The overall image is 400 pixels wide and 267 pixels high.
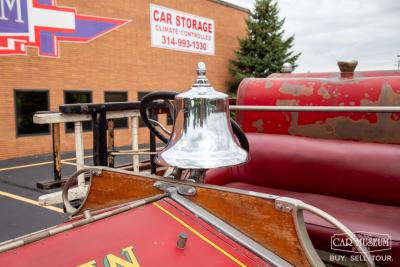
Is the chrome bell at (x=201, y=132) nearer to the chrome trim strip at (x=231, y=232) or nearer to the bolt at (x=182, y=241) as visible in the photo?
the chrome trim strip at (x=231, y=232)

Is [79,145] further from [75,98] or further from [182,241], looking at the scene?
[75,98]

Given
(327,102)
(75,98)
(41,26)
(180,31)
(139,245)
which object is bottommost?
(139,245)

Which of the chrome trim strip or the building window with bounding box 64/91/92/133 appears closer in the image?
the chrome trim strip

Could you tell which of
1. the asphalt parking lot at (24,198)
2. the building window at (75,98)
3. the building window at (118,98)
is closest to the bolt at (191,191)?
the asphalt parking lot at (24,198)

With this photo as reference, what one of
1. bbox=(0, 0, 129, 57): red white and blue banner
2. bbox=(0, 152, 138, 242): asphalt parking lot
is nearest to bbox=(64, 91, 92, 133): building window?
bbox=(0, 0, 129, 57): red white and blue banner

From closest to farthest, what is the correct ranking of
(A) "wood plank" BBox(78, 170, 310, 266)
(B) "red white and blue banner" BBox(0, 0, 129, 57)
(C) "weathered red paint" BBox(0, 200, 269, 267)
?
(C) "weathered red paint" BBox(0, 200, 269, 267) → (A) "wood plank" BBox(78, 170, 310, 266) → (B) "red white and blue banner" BBox(0, 0, 129, 57)

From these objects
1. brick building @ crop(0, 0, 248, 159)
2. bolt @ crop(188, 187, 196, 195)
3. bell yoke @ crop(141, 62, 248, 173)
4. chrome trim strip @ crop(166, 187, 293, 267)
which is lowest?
Result: chrome trim strip @ crop(166, 187, 293, 267)

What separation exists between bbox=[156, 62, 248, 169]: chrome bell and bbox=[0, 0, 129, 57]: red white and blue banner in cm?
926

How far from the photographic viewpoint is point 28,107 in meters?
10.0

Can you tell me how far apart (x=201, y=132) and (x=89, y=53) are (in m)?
10.6

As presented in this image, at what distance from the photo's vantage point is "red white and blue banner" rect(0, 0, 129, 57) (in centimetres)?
922

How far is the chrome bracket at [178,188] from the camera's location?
1430mm

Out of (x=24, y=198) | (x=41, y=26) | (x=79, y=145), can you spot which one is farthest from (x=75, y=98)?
(x=79, y=145)

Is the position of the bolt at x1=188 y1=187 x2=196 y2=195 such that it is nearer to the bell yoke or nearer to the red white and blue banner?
the bell yoke
